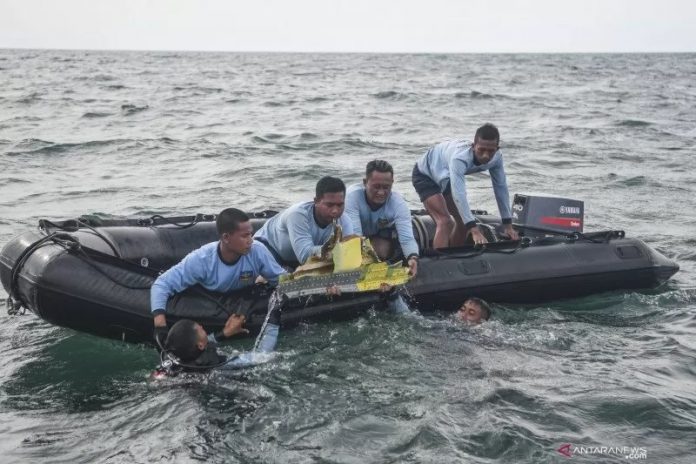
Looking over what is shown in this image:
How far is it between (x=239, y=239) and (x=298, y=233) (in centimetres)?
76

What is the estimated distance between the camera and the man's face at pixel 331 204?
6246 mm

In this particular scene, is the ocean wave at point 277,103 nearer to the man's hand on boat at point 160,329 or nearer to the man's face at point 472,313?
the man's face at point 472,313

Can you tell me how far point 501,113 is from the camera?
2747 centimetres

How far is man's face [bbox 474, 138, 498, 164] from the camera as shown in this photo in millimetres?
7607

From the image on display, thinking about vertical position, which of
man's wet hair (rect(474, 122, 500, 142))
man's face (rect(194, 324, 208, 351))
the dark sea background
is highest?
man's wet hair (rect(474, 122, 500, 142))

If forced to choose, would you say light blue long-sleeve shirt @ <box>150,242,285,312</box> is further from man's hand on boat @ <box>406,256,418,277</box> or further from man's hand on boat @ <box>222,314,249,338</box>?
man's hand on boat @ <box>406,256,418,277</box>

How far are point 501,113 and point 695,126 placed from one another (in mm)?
6376

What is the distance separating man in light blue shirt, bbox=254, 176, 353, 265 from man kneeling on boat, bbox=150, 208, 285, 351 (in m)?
0.30

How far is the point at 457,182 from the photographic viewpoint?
7.82m

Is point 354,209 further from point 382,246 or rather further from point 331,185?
point 331,185

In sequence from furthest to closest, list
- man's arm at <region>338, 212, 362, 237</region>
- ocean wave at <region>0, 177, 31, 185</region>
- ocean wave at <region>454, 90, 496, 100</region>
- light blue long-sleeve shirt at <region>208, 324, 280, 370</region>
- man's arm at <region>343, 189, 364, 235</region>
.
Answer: ocean wave at <region>454, 90, 496, 100</region> < ocean wave at <region>0, 177, 31, 185</region> < man's arm at <region>343, 189, 364, 235</region> < man's arm at <region>338, 212, 362, 237</region> < light blue long-sleeve shirt at <region>208, 324, 280, 370</region>

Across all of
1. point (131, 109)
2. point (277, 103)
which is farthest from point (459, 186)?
point (277, 103)

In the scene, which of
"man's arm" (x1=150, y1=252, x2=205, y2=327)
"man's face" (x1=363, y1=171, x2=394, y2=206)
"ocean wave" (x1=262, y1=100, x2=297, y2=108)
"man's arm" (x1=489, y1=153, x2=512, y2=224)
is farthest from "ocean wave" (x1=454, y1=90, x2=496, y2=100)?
"man's arm" (x1=150, y1=252, x2=205, y2=327)

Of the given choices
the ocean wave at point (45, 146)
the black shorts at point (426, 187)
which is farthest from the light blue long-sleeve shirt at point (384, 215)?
the ocean wave at point (45, 146)
